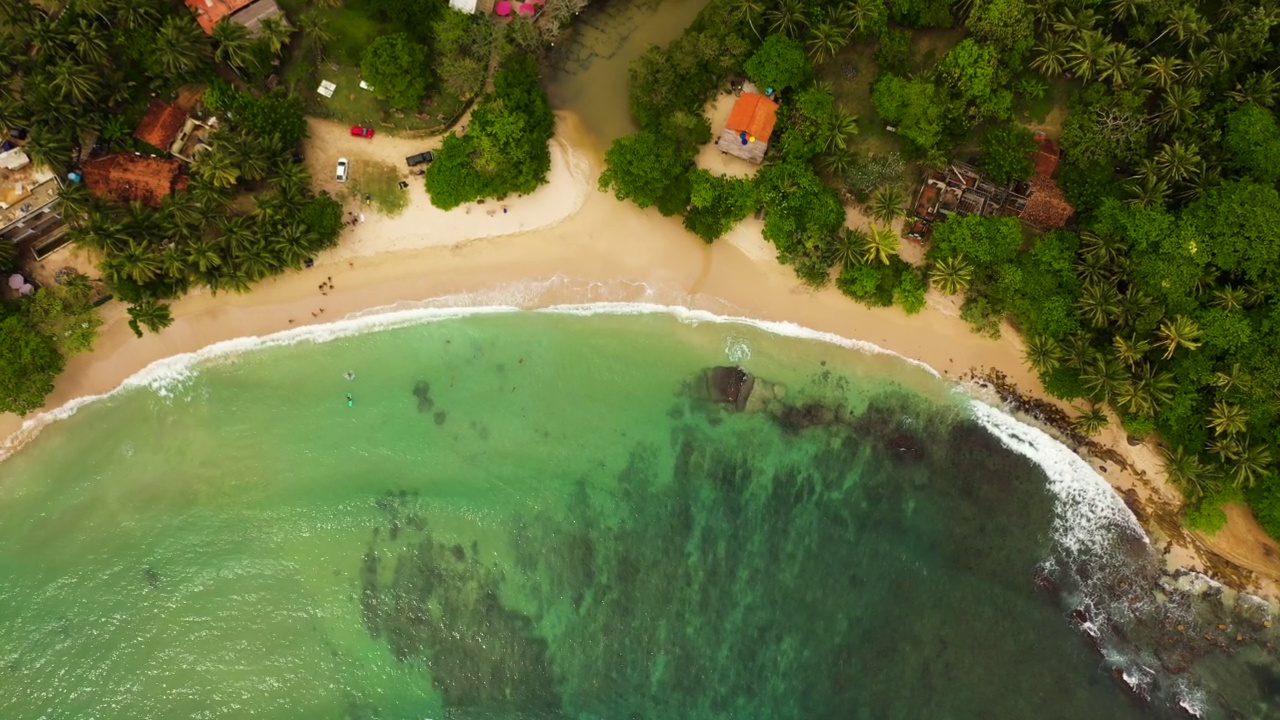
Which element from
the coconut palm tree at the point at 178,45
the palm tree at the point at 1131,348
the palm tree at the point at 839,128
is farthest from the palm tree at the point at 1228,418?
the coconut palm tree at the point at 178,45

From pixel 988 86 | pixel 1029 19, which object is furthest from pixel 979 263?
pixel 1029 19

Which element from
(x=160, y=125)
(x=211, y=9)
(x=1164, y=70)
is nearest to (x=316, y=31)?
(x=211, y=9)

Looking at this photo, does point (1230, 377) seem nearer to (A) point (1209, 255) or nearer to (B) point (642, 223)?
(A) point (1209, 255)

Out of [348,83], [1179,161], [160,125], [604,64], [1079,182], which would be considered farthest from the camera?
[604,64]

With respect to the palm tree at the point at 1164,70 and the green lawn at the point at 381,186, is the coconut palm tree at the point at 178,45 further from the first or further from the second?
the palm tree at the point at 1164,70

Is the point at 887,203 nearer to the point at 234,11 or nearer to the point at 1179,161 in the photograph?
the point at 1179,161
